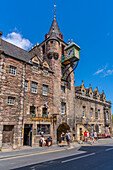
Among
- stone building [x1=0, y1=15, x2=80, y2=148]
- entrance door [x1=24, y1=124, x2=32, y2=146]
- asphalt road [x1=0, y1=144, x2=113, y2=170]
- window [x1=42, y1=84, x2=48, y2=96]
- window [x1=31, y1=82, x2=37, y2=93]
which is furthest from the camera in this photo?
window [x1=42, y1=84, x2=48, y2=96]

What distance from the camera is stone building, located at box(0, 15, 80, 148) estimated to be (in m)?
14.5

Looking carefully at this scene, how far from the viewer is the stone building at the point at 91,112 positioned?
24.1 metres

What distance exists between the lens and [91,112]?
92.7ft

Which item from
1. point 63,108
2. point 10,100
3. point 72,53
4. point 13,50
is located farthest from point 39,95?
point 72,53

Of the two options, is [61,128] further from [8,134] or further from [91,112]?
[91,112]

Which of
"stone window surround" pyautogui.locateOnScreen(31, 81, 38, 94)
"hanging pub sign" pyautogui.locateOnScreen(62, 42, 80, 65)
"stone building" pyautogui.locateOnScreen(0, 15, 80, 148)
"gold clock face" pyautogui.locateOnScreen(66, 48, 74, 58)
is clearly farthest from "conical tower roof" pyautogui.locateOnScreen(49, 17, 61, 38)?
"stone window surround" pyautogui.locateOnScreen(31, 81, 38, 94)

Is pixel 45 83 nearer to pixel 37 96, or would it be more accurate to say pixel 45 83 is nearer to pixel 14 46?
pixel 37 96

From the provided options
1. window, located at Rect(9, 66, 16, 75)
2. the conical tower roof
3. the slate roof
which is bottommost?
window, located at Rect(9, 66, 16, 75)

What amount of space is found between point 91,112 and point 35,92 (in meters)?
14.9

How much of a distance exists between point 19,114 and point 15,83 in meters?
3.44

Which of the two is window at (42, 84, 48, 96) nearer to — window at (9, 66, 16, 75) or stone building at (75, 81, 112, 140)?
window at (9, 66, 16, 75)

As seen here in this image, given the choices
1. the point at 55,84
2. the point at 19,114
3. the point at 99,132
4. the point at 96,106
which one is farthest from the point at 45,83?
the point at 99,132

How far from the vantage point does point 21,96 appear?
52.1ft

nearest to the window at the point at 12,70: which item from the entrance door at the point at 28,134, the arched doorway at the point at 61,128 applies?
the entrance door at the point at 28,134
